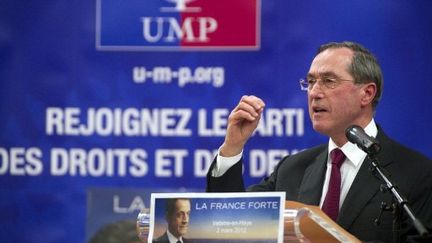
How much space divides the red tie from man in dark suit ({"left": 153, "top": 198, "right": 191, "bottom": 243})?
2.54ft

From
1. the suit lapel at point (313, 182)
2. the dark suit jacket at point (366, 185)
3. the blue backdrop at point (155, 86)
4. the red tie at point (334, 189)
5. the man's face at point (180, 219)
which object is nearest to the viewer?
the man's face at point (180, 219)

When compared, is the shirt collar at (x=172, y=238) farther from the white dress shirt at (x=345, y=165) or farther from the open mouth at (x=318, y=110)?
the open mouth at (x=318, y=110)

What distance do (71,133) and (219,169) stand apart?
1.78m

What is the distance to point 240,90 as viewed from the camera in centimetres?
495

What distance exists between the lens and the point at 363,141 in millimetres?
2838

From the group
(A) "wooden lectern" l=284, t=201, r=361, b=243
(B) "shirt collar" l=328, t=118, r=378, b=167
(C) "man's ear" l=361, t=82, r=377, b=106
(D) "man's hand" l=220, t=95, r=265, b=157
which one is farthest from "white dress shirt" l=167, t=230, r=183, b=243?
(C) "man's ear" l=361, t=82, r=377, b=106

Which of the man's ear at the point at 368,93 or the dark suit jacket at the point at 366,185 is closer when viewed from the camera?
the dark suit jacket at the point at 366,185

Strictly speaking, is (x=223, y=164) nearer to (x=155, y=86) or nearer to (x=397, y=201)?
(x=397, y=201)

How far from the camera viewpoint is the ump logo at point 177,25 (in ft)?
16.3

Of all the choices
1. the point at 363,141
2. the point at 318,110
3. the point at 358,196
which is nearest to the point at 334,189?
the point at 358,196

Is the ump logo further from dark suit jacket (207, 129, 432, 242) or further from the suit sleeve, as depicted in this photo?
the suit sleeve

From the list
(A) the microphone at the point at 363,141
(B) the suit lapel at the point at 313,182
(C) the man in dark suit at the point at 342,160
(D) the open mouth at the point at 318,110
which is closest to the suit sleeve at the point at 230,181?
(C) the man in dark suit at the point at 342,160

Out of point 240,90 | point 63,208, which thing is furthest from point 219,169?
point 63,208

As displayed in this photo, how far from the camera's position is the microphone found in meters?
2.81
